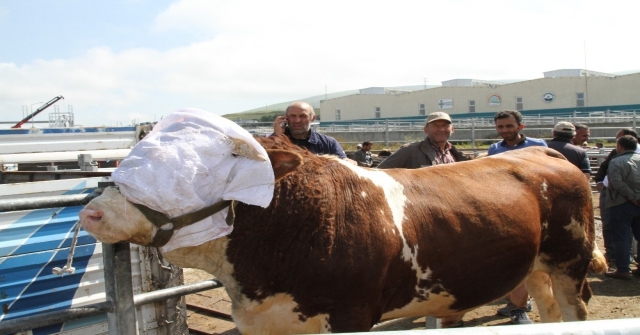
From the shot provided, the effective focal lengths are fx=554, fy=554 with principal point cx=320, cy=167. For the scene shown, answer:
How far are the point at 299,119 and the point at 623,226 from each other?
5279mm

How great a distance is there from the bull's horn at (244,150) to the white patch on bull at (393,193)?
2.69 feet

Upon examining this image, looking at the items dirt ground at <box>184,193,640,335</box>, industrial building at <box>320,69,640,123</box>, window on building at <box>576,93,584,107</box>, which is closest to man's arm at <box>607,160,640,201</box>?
dirt ground at <box>184,193,640,335</box>

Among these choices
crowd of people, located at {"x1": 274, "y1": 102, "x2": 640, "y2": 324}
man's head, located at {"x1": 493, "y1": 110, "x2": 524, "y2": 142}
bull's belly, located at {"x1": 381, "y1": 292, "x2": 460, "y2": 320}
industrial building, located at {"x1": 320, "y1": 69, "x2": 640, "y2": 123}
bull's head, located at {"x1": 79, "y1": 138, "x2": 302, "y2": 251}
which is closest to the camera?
bull's head, located at {"x1": 79, "y1": 138, "x2": 302, "y2": 251}

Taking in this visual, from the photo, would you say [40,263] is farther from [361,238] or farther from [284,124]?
[284,124]

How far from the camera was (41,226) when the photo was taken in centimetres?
332

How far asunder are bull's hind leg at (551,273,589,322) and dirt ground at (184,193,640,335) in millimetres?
1170

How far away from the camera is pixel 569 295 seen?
14.1ft

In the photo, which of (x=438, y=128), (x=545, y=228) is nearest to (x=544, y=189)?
(x=545, y=228)

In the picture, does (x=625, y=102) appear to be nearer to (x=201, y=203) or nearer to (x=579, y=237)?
(x=579, y=237)

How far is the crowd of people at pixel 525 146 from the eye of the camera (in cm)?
Result: 483

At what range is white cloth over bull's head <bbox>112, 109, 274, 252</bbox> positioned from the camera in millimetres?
2457

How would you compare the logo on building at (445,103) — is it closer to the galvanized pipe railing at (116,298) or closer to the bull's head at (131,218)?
the bull's head at (131,218)

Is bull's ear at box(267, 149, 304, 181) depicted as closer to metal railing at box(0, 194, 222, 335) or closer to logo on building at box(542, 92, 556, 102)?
metal railing at box(0, 194, 222, 335)

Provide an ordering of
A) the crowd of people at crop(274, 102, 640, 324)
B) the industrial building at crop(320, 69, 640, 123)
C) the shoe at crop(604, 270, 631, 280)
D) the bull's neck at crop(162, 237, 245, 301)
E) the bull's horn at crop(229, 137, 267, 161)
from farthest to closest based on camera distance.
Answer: the industrial building at crop(320, 69, 640, 123)
the shoe at crop(604, 270, 631, 280)
the crowd of people at crop(274, 102, 640, 324)
the bull's neck at crop(162, 237, 245, 301)
the bull's horn at crop(229, 137, 267, 161)
